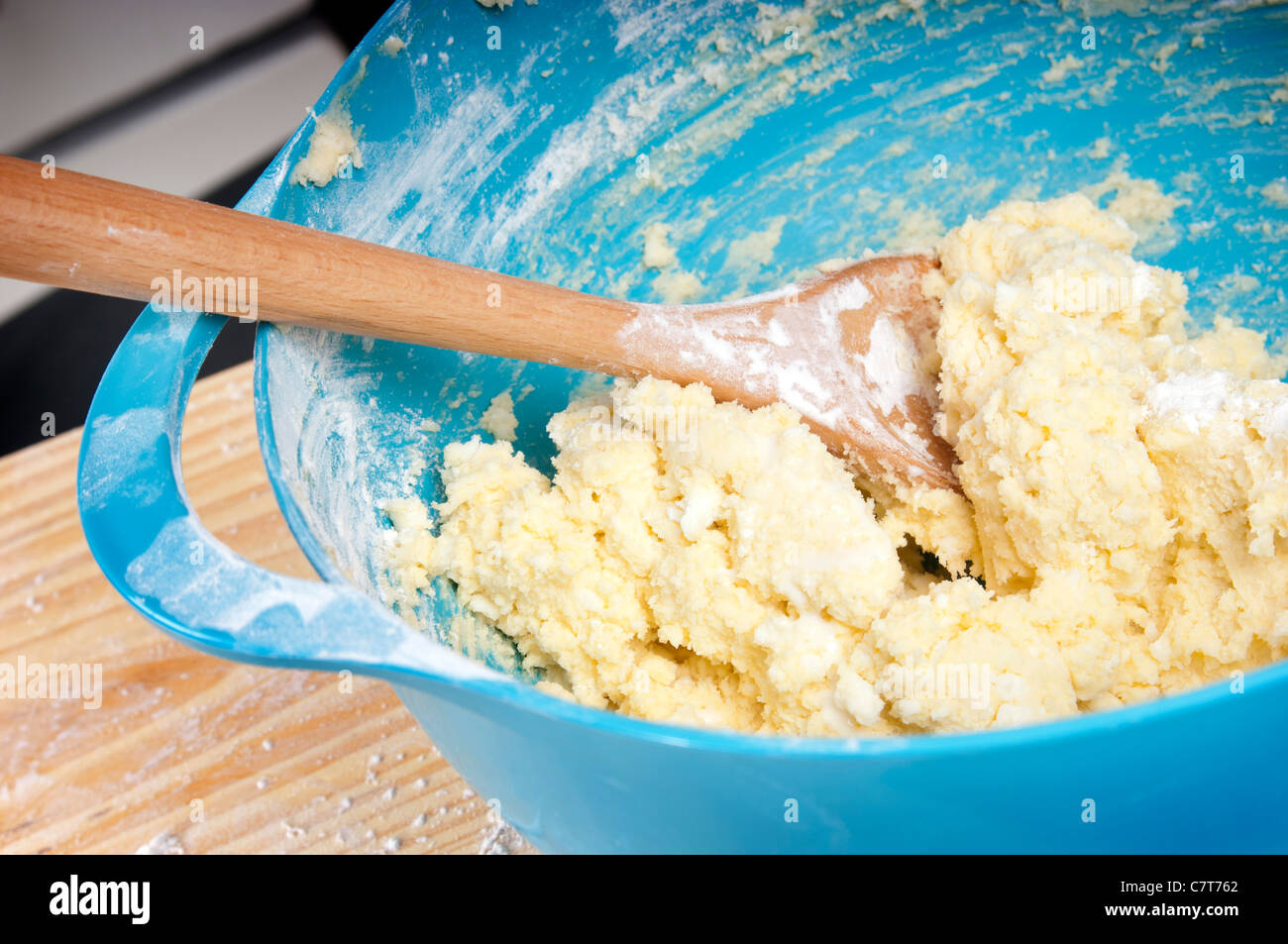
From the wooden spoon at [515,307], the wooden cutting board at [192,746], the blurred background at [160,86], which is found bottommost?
the wooden cutting board at [192,746]

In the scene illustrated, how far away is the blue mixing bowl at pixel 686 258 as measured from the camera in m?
0.65

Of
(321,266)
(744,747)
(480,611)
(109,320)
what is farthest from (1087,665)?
(109,320)

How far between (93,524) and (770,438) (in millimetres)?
593

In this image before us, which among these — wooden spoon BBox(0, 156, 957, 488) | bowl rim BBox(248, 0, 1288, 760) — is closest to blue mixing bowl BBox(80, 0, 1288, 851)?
bowl rim BBox(248, 0, 1288, 760)

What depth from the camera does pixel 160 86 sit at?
222 centimetres

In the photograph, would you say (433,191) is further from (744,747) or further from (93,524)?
(744,747)

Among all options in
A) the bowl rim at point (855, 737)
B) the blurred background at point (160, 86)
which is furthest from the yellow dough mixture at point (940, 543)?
the blurred background at point (160, 86)

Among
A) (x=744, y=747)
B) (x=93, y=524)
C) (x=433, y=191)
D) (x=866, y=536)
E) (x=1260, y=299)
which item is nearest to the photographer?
(x=744, y=747)

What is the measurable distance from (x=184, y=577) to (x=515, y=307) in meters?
0.38

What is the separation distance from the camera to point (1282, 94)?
1.25 meters

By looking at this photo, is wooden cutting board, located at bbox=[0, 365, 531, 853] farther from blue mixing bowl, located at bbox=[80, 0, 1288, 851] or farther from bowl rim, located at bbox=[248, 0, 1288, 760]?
bowl rim, located at bbox=[248, 0, 1288, 760]

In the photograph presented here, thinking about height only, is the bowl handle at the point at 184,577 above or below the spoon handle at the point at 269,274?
below

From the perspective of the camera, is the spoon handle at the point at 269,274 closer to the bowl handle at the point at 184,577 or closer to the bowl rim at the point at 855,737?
the bowl handle at the point at 184,577

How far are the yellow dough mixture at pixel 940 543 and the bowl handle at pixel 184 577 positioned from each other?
0.98ft
